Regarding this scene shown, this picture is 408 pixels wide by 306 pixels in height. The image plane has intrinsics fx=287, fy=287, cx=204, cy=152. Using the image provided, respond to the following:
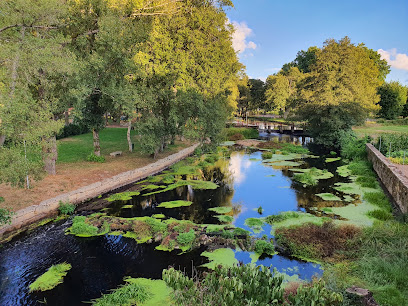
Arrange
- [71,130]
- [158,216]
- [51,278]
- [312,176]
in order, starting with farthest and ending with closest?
1. [71,130]
2. [312,176]
3. [158,216]
4. [51,278]

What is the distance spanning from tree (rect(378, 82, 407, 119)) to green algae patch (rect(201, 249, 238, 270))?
Result: 64.0 meters

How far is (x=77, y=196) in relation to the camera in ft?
53.6

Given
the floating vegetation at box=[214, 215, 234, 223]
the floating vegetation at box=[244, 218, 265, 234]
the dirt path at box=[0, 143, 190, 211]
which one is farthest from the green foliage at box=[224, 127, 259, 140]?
the floating vegetation at box=[244, 218, 265, 234]

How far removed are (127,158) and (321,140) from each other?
28.0 m

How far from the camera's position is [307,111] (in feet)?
136

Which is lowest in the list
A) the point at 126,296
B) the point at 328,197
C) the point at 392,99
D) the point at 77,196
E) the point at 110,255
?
the point at 110,255

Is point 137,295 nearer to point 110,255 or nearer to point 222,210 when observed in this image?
point 110,255

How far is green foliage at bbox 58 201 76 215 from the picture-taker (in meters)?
14.5

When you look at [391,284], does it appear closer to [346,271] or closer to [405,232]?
[346,271]

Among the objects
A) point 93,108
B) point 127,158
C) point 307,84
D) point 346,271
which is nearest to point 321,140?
point 307,84

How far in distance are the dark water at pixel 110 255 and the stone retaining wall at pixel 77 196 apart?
0.81 metres

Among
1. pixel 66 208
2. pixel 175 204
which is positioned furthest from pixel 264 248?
pixel 66 208

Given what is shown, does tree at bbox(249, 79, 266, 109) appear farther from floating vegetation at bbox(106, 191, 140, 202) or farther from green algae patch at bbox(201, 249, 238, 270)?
green algae patch at bbox(201, 249, 238, 270)

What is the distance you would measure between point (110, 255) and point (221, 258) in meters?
4.26
